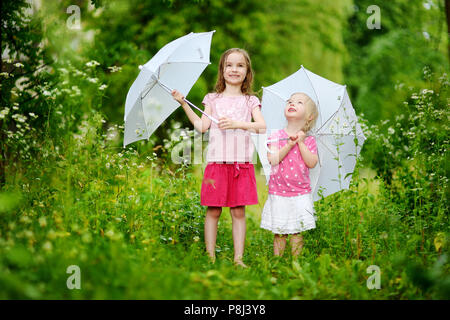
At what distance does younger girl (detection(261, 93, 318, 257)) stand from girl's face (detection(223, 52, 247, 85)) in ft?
1.59

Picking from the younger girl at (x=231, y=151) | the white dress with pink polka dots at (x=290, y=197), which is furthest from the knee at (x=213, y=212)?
the white dress with pink polka dots at (x=290, y=197)

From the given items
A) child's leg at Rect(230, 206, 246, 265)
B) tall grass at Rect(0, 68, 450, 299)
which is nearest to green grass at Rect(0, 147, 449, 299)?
tall grass at Rect(0, 68, 450, 299)

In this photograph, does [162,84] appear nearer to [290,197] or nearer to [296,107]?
[296,107]

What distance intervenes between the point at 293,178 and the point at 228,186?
1.82ft

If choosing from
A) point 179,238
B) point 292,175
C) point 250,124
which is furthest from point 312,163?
point 179,238

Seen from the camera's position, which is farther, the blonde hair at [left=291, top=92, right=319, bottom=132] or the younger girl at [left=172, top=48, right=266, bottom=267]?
the blonde hair at [left=291, top=92, right=319, bottom=132]

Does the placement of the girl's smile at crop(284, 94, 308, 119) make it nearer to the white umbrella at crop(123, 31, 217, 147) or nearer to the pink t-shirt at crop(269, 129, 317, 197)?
the pink t-shirt at crop(269, 129, 317, 197)

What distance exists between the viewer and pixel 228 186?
3945mm

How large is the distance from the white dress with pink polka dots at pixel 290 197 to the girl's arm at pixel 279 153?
0.20 feet

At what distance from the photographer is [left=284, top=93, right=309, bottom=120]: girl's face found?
13.1 ft

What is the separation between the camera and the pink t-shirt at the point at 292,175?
13.0ft

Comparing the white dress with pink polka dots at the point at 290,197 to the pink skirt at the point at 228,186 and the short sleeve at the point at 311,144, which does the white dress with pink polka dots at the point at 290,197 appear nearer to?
the short sleeve at the point at 311,144

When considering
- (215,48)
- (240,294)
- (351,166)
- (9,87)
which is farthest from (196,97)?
(240,294)
